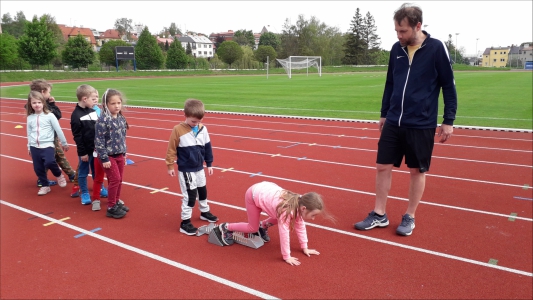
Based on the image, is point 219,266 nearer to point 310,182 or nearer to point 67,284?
point 67,284

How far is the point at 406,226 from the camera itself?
14.3 ft

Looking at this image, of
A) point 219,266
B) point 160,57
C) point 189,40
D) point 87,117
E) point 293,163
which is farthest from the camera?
point 189,40

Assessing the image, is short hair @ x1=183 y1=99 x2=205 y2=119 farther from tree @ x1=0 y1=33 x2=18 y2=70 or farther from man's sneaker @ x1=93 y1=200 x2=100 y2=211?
tree @ x1=0 y1=33 x2=18 y2=70

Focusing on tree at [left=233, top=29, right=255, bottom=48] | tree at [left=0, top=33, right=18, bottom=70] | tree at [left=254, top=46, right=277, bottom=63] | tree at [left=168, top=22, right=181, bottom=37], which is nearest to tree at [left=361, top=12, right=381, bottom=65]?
tree at [left=254, top=46, right=277, bottom=63]

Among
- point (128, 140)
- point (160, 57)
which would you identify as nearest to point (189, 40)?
point (160, 57)

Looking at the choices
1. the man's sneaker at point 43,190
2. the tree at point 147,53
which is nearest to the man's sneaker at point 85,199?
the man's sneaker at point 43,190

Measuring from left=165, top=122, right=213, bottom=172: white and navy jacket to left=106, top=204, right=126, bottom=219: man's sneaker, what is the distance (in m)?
1.19

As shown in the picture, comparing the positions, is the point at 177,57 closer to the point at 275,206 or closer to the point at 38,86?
the point at 38,86

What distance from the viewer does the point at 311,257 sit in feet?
12.7

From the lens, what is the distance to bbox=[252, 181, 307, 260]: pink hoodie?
3.60m

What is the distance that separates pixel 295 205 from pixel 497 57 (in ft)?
495

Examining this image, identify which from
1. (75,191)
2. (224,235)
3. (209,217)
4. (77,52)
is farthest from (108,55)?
(224,235)

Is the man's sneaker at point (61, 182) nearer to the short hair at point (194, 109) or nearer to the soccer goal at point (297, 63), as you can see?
the short hair at point (194, 109)

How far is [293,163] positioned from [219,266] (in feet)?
13.1
